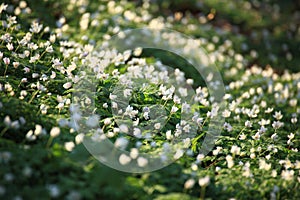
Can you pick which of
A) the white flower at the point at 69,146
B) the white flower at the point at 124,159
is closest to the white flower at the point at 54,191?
the white flower at the point at 69,146

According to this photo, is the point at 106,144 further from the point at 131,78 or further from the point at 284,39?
the point at 284,39

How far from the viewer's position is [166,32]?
7297mm

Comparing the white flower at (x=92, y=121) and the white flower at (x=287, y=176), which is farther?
the white flower at (x=92, y=121)

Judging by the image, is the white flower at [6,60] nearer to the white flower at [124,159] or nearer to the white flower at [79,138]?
the white flower at [79,138]

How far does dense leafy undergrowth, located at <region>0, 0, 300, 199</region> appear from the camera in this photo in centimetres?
313

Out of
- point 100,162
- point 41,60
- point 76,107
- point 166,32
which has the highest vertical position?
point 166,32

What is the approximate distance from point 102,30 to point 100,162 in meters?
3.79

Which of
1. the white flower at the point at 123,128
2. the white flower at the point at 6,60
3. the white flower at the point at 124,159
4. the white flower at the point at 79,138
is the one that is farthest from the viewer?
the white flower at the point at 6,60

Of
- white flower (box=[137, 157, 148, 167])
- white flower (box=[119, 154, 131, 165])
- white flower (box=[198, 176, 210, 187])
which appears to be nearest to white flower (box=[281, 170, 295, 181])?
white flower (box=[198, 176, 210, 187])

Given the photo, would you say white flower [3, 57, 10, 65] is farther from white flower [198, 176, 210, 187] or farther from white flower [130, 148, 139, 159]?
white flower [198, 176, 210, 187]

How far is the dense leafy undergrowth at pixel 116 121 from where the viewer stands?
3.13 metres

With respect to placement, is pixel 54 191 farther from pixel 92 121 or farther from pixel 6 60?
pixel 6 60

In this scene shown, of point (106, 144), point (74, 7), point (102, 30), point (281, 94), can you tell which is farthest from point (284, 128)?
point (74, 7)

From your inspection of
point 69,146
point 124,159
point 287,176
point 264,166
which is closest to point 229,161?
point 264,166
